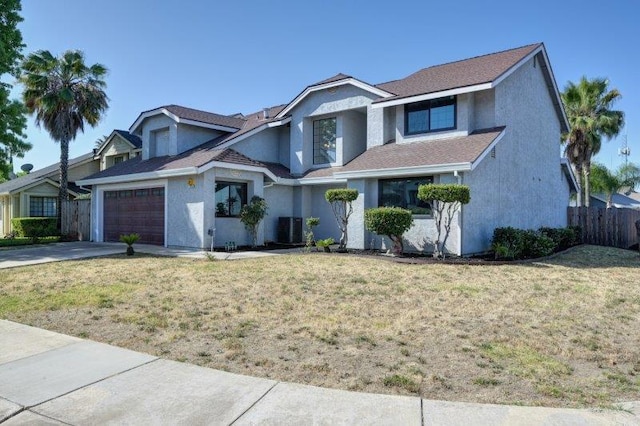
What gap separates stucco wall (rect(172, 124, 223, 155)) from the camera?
20.6m

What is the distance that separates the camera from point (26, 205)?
1137 inches

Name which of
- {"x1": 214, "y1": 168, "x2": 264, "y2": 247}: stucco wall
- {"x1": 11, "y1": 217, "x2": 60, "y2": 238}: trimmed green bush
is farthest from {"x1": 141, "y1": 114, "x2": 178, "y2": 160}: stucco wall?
{"x1": 11, "y1": 217, "x2": 60, "y2": 238}: trimmed green bush

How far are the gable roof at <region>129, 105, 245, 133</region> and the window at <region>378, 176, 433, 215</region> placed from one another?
958 centimetres

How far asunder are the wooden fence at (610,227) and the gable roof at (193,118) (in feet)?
60.1

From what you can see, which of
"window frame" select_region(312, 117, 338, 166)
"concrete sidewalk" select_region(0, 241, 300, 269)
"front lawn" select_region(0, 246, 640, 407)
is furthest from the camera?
"window frame" select_region(312, 117, 338, 166)

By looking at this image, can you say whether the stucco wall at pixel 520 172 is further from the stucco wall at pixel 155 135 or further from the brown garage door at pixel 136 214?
the stucco wall at pixel 155 135

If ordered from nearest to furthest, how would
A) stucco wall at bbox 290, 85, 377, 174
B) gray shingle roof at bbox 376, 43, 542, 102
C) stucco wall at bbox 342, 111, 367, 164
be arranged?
gray shingle roof at bbox 376, 43, 542, 102, stucco wall at bbox 290, 85, 377, 174, stucco wall at bbox 342, 111, 367, 164

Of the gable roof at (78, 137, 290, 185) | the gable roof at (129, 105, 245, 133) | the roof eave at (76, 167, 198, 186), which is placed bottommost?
the roof eave at (76, 167, 198, 186)

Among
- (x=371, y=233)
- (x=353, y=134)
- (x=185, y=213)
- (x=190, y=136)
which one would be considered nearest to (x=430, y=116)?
(x=353, y=134)

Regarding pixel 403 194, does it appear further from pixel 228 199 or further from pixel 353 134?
pixel 228 199

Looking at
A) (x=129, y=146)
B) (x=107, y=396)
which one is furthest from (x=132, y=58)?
(x=107, y=396)

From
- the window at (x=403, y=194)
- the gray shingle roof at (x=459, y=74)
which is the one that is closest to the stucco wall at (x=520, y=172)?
the gray shingle roof at (x=459, y=74)

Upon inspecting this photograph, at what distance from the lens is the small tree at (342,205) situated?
51.3 ft

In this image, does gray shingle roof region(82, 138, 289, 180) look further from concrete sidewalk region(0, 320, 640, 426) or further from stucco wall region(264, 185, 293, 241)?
concrete sidewalk region(0, 320, 640, 426)
